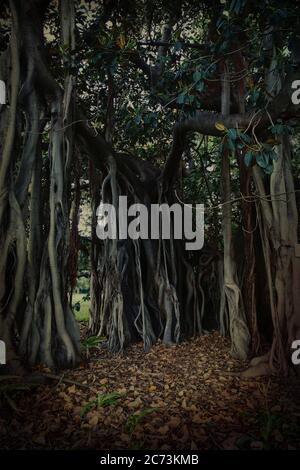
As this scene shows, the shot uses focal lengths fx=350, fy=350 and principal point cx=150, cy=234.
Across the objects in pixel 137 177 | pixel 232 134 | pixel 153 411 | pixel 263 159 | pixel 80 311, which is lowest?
pixel 80 311

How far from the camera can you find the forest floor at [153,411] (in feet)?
5.94

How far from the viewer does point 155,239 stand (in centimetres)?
434

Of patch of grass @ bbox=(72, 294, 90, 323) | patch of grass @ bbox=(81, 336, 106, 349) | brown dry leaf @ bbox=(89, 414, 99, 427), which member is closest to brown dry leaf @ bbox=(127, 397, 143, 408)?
brown dry leaf @ bbox=(89, 414, 99, 427)

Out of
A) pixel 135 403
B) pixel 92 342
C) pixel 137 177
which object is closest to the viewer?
pixel 135 403

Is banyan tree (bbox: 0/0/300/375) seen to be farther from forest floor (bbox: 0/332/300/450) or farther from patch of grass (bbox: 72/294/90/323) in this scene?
patch of grass (bbox: 72/294/90/323)

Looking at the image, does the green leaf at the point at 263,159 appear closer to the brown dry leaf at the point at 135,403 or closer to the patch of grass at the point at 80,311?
the brown dry leaf at the point at 135,403

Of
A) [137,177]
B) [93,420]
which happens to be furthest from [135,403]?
[137,177]

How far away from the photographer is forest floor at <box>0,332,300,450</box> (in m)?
1.81

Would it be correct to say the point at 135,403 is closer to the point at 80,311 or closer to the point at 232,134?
the point at 232,134

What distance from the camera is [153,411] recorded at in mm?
2168

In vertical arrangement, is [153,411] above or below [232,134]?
below

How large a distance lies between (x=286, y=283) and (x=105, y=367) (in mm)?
1676

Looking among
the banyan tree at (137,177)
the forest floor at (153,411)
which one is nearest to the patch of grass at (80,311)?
the banyan tree at (137,177)
